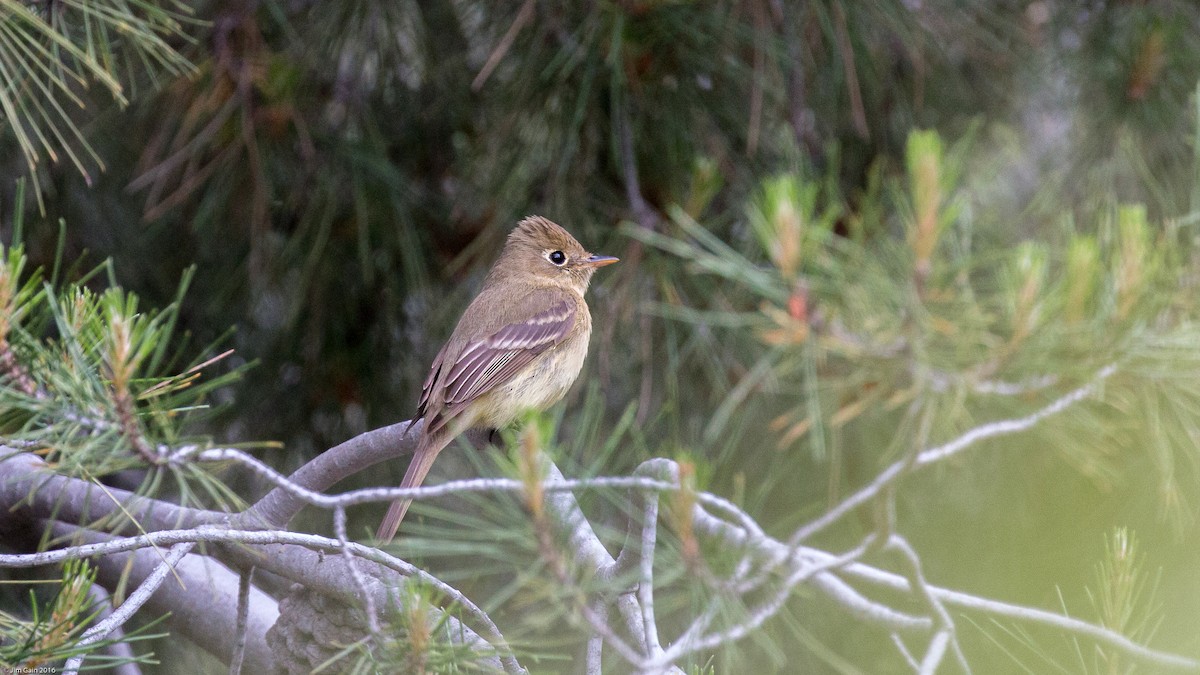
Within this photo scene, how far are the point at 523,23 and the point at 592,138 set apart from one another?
0.39 meters

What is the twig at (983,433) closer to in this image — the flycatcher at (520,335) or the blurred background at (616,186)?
the blurred background at (616,186)

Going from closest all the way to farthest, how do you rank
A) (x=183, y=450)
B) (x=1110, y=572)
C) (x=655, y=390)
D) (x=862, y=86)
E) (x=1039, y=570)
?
(x=183, y=450), (x=1110, y=572), (x=1039, y=570), (x=655, y=390), (x=862, y=86)

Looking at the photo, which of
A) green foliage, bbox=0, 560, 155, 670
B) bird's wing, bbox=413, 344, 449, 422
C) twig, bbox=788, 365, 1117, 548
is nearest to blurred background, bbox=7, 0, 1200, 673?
bird's wing, bbox=413, 344, 449, 422

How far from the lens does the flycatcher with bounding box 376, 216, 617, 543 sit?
3730 mm

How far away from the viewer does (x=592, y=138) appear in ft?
12.4

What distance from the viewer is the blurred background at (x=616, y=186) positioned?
3.62m

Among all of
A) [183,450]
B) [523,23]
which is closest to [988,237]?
[523,23]

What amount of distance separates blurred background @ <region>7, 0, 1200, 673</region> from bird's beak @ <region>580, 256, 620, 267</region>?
0.06 m

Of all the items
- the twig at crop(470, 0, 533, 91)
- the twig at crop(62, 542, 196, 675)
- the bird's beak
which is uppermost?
the twig at crop(470, 0, 533, 91)

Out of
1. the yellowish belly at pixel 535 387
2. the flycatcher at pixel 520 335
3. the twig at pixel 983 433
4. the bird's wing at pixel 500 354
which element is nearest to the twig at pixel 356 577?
the twig at pixel 983 433

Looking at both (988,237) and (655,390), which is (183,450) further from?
(988,237)

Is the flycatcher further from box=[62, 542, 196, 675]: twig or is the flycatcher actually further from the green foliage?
the green foliage

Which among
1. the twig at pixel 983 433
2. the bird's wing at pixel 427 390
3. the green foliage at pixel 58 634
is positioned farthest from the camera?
the bird's wing at pixel 427 390

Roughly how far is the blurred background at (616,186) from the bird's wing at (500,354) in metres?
0.21
